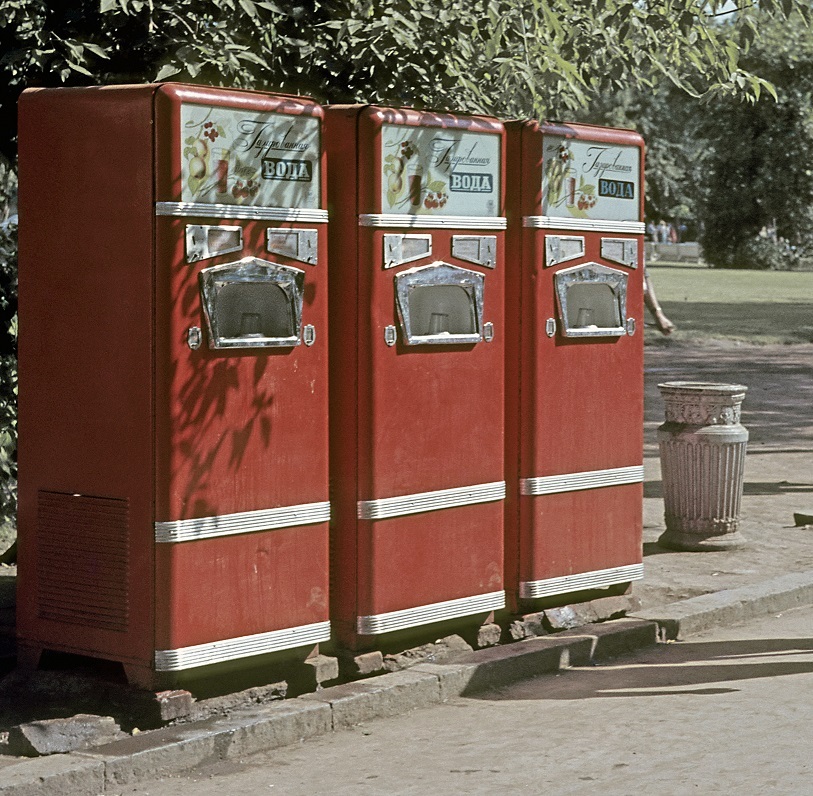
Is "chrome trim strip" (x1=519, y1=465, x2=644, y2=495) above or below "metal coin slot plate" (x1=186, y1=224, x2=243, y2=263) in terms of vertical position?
below

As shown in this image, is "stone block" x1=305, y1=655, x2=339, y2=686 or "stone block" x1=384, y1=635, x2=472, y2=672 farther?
"stone block" x1=384, y1=635, x2=472, y2=672

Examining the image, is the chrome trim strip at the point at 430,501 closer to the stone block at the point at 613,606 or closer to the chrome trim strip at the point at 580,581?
the chrome trim strip at the point at 580,581

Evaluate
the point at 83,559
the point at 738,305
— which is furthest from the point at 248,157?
the point at 738,305

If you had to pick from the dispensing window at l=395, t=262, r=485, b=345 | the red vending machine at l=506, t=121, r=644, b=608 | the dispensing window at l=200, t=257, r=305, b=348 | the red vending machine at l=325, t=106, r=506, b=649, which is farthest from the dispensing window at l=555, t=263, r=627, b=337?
the dispensing window at l=200, t=257, r=305, b=348

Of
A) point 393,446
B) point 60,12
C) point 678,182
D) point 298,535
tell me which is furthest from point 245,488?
point 678,182

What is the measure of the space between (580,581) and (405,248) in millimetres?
1996

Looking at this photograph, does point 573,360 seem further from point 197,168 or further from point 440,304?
point 197,168

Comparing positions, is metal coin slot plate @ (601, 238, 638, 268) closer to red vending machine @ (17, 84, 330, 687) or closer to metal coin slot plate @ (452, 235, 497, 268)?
metal coin slot plate @ (452, 235, 497, 268)

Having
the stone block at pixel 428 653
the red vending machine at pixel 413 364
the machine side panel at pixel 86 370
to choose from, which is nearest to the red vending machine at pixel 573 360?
the red vending machine at pixel 413 364

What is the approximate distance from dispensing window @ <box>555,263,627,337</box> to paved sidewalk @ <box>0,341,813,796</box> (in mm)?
1443

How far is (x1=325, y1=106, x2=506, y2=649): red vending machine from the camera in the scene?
21.9ft

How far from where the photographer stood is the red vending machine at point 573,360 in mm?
7441

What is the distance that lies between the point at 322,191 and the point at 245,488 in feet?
4.14

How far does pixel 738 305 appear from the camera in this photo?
40.7 m
